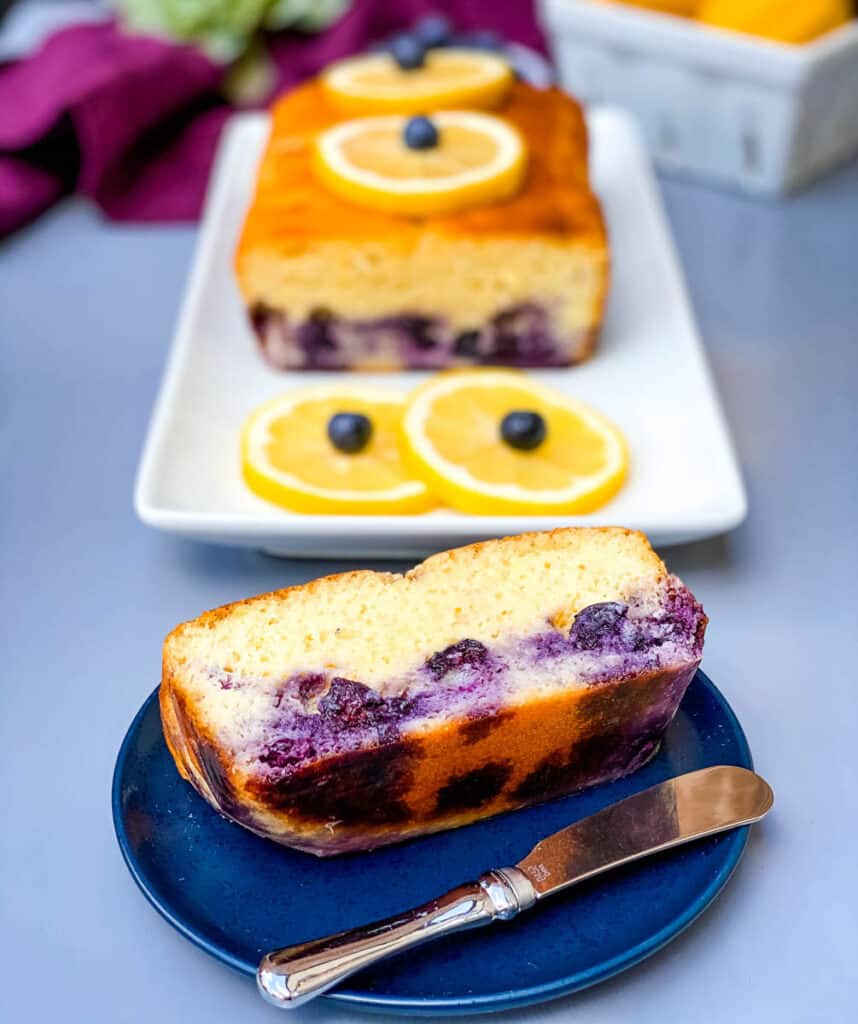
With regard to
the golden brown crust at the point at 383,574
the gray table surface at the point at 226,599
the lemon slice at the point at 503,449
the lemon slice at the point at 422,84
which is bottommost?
the gray table surface at the point at 226,599

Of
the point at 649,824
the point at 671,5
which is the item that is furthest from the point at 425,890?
the point at 671,5

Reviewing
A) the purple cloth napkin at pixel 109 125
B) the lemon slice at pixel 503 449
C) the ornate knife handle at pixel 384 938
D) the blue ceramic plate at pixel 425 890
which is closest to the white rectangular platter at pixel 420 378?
the lemon slice at pixel 503 449

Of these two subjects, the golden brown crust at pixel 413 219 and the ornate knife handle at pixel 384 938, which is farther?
the golden brown crust at pixel 413 219

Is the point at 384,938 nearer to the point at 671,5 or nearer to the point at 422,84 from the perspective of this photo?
the point at 422,84

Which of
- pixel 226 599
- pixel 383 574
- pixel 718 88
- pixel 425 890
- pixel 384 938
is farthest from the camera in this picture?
pixel 718 88

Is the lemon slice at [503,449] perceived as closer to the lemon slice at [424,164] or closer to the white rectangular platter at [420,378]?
the white rectangular platter at [420,378]

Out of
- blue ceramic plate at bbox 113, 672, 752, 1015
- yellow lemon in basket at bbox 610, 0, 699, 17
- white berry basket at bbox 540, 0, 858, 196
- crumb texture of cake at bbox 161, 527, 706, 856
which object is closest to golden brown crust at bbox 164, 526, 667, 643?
crumb texture of cake at bbox 161, 527, 706, 856

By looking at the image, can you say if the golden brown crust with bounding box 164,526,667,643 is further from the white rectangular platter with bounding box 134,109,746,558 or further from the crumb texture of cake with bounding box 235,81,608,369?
the crumb texture of cake with bounding box 235,81,608,369

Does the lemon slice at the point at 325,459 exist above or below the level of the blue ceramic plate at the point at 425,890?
below
